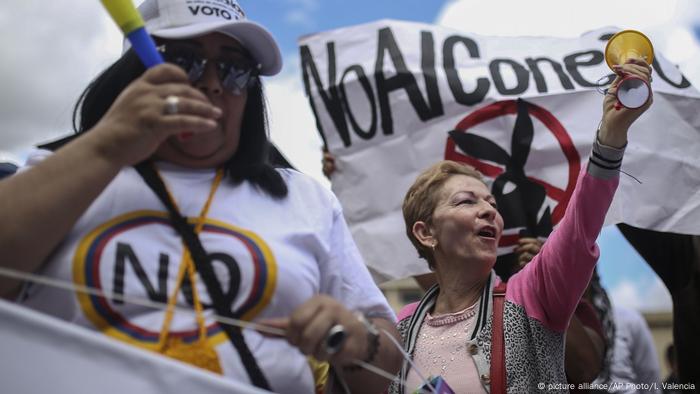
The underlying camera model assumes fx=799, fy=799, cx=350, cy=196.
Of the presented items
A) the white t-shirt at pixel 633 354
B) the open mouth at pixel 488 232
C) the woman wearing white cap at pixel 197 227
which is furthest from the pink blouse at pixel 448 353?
the white t-shirt at pixel 633 354

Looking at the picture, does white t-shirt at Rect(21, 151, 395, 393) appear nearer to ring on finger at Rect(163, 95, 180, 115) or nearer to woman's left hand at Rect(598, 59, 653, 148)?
ring on finger at Rect(163, 95, 180, 115)

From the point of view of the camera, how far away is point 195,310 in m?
1.50

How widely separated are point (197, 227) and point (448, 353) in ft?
3.54

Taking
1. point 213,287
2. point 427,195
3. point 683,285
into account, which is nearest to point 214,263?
point 213,287

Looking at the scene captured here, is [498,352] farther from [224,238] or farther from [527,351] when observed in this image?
[224,238]

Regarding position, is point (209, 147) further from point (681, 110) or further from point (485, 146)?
point (681, 110)

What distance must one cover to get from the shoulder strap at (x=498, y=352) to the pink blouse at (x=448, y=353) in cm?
5

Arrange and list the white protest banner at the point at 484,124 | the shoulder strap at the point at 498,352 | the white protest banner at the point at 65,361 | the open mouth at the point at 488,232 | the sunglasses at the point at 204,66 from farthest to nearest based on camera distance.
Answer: the white protest banner at the point at 484,124 → the open mouth at the point at 488,232 → the shoulder strap at the point at 498,352 → the sunglasses at the point at 204,66 → the white protest banner at the point at 65,361

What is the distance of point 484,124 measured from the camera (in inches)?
155

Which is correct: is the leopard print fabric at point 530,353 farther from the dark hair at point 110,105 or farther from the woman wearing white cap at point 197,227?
the dark hair at point 110,105

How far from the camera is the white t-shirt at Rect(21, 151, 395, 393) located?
1461mm

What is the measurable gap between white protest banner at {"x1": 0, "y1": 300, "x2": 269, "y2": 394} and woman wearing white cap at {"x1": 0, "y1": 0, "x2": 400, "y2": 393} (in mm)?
120

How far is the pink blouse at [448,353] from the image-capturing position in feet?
7.53

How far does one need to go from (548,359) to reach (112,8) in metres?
1.53
